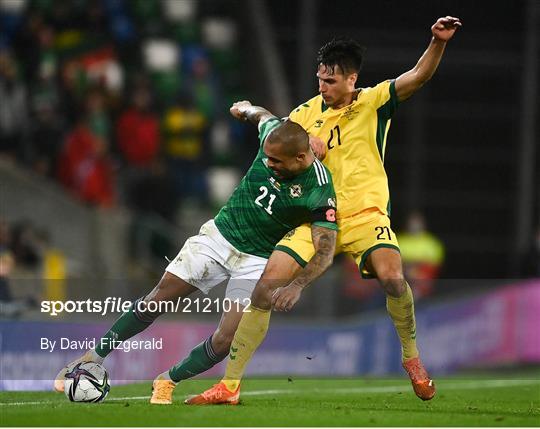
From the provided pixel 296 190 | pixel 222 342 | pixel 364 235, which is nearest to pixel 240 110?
pixel 296 190

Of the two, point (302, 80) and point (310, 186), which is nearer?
point (310, 186)

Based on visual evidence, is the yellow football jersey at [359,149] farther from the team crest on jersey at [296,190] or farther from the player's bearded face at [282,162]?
the player's bearded face at [282,162]

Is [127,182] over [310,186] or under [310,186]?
under

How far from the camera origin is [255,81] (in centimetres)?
2083

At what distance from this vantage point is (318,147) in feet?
33.1

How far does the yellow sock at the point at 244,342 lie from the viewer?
31.6ft

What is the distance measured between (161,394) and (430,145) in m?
13.5

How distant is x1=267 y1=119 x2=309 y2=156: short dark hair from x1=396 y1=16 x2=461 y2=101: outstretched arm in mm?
975

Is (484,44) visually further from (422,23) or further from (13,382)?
(13,382)

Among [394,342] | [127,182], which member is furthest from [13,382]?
[127,182]

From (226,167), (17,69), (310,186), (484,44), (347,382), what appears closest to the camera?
(310,186)

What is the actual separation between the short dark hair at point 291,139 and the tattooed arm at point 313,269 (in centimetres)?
60

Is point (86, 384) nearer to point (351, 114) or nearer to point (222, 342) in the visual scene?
point (222, 342)

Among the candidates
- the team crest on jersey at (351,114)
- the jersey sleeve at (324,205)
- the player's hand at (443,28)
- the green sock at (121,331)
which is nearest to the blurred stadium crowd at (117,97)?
the green sock at (121,331)
